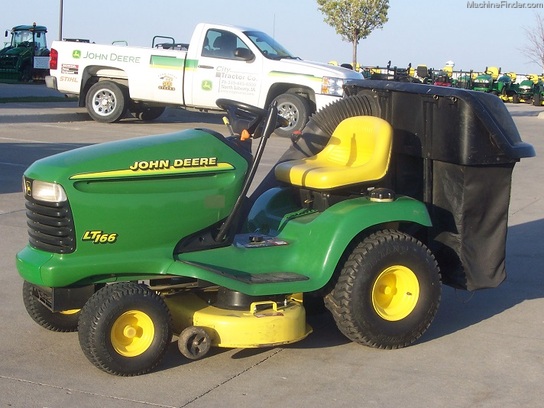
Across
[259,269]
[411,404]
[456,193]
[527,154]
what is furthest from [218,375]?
[527,154]

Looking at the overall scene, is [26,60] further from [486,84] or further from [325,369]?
[325,369]

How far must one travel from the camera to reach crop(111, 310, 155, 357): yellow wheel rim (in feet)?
16.4

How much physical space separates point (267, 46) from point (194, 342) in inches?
523

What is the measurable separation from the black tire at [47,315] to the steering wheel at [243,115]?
155 cm

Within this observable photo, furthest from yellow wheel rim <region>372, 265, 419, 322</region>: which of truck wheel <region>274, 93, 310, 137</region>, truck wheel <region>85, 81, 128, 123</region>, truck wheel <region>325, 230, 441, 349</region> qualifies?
truck wheel <region>85, 81, 128, 123</region>

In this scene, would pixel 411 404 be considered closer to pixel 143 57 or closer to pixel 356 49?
pixel 143 57

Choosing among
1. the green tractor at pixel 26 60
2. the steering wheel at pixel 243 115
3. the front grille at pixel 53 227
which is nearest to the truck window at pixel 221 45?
the steering wheel at pixel 243 115

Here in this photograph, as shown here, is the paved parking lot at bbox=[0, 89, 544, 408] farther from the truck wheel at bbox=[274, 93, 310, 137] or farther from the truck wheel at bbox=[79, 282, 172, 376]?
the truck wheel at bbox=[274, 93, 310, 137]

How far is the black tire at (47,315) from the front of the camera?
5.67 metres

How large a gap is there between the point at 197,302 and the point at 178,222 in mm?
589

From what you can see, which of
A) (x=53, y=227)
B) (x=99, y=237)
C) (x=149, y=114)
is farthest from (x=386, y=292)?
(x=149, y=114)

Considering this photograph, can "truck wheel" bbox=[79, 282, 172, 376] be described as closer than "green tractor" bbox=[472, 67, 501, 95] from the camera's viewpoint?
Yes

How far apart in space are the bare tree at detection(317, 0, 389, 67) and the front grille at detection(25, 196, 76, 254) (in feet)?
158

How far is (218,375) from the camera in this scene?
5160 millimetres
